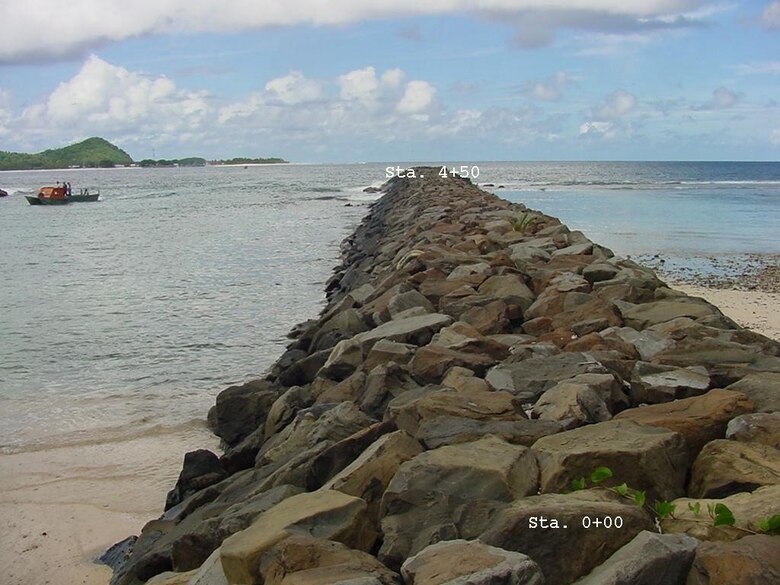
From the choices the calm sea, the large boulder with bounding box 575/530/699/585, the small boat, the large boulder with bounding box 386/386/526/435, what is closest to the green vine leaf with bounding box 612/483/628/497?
the large boulder with bounding box 575/530/699/585

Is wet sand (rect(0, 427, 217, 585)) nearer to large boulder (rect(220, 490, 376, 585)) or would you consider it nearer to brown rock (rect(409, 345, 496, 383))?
large boulder (rect(220, 490, 376, 585))

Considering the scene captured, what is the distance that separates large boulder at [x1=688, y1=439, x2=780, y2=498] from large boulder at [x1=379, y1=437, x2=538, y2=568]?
0.55m

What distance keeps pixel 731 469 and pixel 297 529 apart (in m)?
1.43

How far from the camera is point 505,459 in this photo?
9.39 feet

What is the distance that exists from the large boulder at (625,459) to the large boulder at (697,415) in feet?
0.35

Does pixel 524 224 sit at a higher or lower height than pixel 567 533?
higher

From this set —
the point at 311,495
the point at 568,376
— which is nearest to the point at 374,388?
the point at 568,376

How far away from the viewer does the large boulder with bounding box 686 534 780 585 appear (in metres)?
2.10

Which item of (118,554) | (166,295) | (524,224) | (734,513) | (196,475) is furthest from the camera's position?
(166,295)

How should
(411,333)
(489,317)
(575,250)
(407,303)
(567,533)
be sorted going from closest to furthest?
(567,533), (411,333), (489,317), (407,303), (575,250)

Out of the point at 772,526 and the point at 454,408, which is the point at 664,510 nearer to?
the point at 772,526

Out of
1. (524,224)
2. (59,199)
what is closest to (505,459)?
(524,224)

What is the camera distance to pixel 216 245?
802 inches

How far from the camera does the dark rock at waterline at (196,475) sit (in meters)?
4.48
